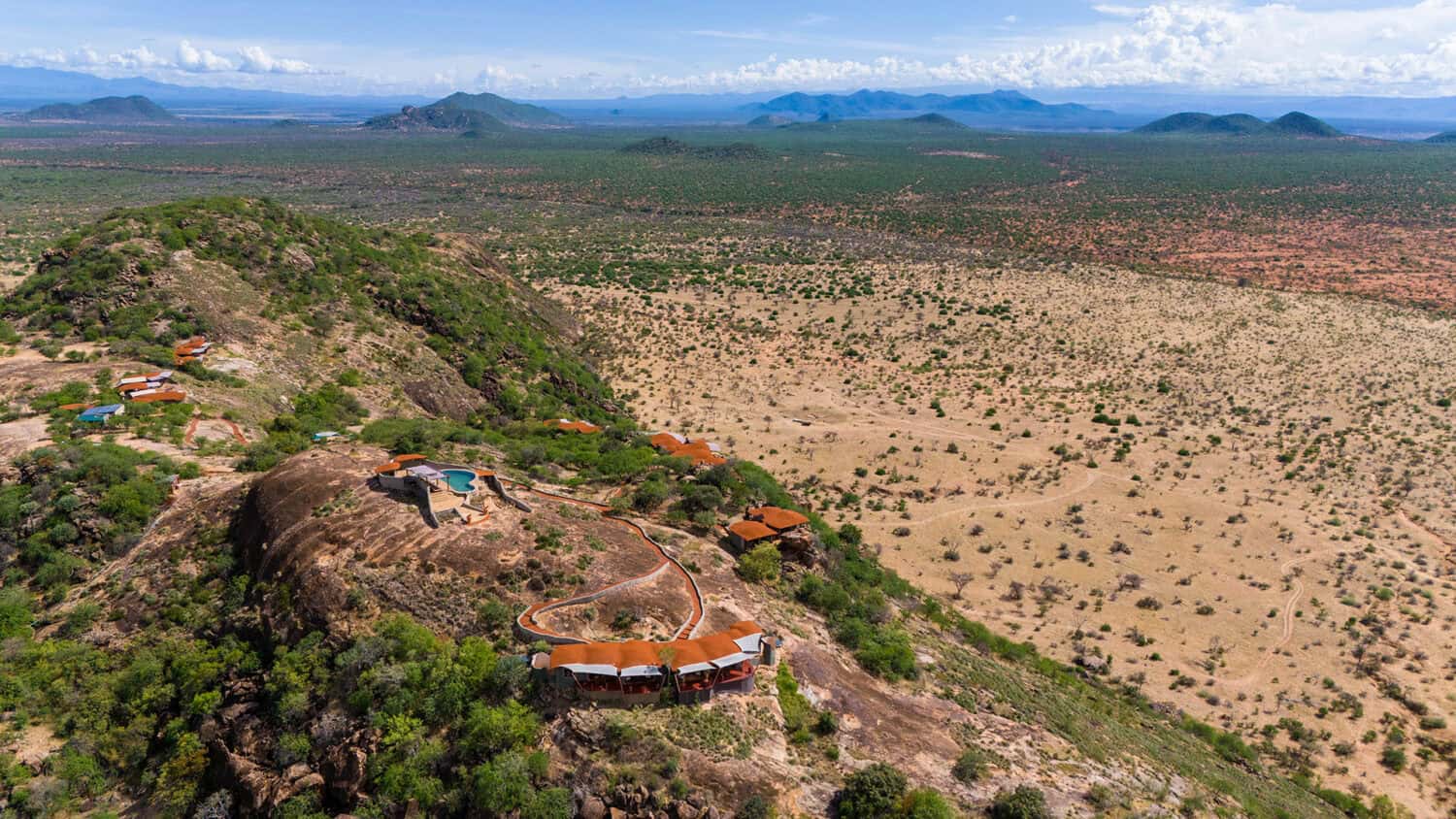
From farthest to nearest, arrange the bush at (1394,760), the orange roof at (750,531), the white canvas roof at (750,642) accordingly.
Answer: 1. the orange roof at (750,531)
2. the bush at (1394,760)
3. the white canvas roof at (750,642)

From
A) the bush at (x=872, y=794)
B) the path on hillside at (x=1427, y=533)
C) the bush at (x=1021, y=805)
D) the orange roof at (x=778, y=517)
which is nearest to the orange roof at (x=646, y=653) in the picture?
the bush at (x=872, y=794)

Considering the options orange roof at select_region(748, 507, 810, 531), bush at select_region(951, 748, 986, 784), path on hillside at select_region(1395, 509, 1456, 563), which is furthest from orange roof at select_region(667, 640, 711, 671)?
path on hillside at select_region(1395, 509, 1456, 563)

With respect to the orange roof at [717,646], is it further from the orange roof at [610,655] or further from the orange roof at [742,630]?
the orange roof at [610,655]

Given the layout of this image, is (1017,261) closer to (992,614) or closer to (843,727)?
(992,614)

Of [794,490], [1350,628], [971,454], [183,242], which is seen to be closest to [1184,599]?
[1350,628]

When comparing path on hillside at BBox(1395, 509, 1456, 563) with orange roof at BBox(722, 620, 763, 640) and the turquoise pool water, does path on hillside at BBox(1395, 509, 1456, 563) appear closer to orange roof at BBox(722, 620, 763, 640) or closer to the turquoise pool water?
orange roof at BBox(722, 620, 763, 640)

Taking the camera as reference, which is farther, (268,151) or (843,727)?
(268,151)
